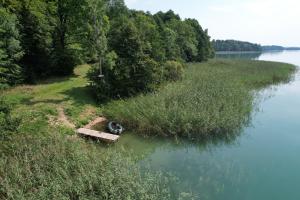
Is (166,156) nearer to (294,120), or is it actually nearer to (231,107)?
(231,107)

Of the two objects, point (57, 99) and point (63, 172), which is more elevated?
point (57, 99)

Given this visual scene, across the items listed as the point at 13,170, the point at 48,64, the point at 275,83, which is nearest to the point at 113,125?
the point at 13,170

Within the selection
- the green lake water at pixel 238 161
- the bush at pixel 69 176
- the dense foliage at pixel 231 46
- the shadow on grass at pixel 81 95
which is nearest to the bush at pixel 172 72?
the shadow on grass at pixel 81 95

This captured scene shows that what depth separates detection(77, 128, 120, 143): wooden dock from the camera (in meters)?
12.1

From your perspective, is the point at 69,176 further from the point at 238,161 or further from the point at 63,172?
the point at 238,161

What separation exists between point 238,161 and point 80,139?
620cm

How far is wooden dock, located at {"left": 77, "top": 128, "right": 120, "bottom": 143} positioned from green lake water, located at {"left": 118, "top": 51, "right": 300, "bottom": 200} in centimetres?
39

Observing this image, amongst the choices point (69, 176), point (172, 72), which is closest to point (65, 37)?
point (172, 72)

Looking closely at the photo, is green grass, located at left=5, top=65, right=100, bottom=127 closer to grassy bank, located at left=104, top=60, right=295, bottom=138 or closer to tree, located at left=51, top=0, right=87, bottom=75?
grassy bank, located at left=104, top=60, right=295, bottom=138

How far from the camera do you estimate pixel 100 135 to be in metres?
12.3

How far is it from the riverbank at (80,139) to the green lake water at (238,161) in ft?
2.92

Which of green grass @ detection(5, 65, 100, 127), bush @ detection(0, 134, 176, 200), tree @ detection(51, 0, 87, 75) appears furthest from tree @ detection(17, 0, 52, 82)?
bush @ detection(0, 134, 176, 200)

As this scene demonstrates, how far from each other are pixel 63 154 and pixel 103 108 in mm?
6990

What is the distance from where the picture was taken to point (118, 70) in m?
17.3
